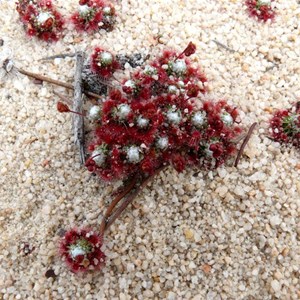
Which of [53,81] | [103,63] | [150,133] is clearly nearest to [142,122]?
[150,133]

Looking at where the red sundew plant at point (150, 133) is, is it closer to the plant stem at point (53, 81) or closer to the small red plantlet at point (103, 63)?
the small red plantlet at point (103, 63)

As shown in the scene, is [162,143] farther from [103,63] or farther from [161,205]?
[103,63]

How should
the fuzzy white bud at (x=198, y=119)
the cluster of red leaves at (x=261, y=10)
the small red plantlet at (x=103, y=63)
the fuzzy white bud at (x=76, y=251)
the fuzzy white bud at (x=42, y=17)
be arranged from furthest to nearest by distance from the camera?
1. the cluster of red leaves at (x=261, y=10)
2. the fuzzy white bud at (x=42, y=17)
3. the small red plantlet at (x=103, y=63)
4. the fuzzy white bud at (x=198, y=119)
5. the fuzzy white bud at (x=76, y=251)

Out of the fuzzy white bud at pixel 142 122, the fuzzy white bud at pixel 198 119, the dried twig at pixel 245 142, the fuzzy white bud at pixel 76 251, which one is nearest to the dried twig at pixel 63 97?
the fuzzy white bud at pixel 142 122

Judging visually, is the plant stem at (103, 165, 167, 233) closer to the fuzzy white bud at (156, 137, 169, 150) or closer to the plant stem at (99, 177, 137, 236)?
the plant stem at (99, 177, 137, 236)

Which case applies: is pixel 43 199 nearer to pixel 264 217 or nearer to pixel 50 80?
pixel 50 80

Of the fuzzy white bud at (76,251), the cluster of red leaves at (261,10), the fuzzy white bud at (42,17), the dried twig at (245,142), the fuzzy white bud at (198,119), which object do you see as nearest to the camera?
the fuzzy white bud at (76,251)
